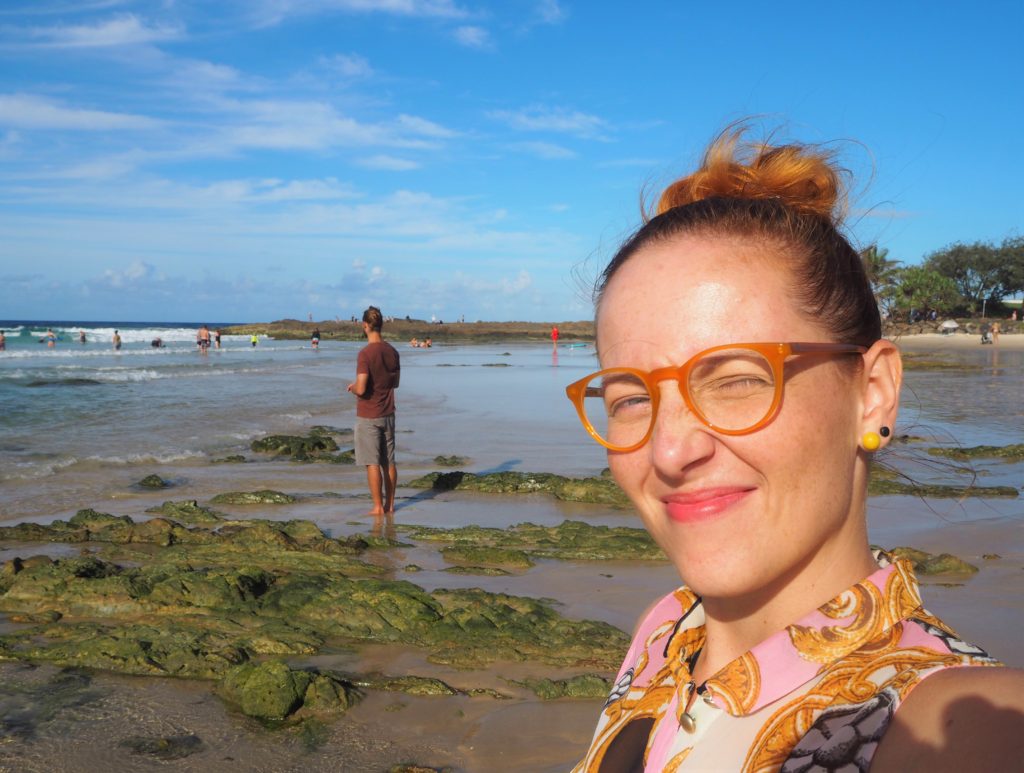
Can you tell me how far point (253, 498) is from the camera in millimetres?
9859

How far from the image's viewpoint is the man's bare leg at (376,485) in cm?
923

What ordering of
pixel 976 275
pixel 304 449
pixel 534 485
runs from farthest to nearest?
pixel 976 275 < pixel 304 449 < pixel 534 485

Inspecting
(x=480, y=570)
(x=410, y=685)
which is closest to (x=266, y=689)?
(x=410, y=685)

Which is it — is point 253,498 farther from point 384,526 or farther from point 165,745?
point 165,745

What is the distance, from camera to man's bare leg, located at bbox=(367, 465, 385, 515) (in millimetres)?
9234

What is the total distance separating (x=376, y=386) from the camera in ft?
31.4

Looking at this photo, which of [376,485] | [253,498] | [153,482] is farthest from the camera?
[153,482]

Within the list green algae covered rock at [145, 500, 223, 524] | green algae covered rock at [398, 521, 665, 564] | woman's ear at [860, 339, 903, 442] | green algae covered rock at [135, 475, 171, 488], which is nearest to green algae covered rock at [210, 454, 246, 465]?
green algae covered rock at [135, 475, 171, 488]

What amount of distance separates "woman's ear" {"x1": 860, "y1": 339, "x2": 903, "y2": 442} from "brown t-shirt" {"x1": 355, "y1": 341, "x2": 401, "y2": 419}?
322 inches

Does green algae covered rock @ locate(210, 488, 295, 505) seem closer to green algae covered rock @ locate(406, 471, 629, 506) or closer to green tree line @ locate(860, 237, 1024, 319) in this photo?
green algae covered rock @ locate(406, 471, 629, 506)

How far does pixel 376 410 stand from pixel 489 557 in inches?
114

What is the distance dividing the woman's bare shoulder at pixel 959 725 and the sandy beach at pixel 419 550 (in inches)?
30.2

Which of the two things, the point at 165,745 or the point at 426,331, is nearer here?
the point at 165,745

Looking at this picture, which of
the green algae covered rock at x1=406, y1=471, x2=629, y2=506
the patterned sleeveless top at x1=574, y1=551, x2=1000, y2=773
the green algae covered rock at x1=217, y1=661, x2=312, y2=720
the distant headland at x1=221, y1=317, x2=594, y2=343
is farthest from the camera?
the distant headland at x1=221, y1=317, x2=594, y2=343
